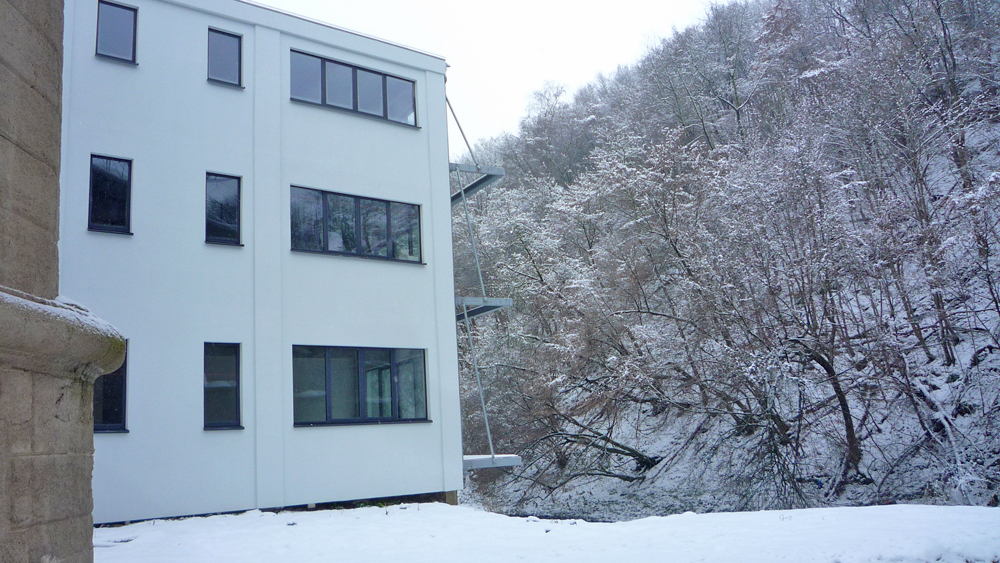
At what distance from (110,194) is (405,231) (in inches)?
198

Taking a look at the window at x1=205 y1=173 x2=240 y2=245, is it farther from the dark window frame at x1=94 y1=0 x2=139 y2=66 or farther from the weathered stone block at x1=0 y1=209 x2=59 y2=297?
the weathered stone block at x1=0 y1=209 x2=59 y2=297

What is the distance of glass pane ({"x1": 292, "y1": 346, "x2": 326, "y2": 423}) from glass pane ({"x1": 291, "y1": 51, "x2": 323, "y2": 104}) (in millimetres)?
4664

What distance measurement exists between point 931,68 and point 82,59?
19199 millimetres

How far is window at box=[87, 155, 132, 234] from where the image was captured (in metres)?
10.8

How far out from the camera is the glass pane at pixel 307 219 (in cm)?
1263

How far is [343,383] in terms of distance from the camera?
493 inches

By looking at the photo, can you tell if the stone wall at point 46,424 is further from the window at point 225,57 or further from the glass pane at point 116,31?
the window at point 225,57

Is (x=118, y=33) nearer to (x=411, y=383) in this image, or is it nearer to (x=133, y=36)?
(x=133, y=36)

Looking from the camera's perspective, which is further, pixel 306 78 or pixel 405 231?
pixel 405 231

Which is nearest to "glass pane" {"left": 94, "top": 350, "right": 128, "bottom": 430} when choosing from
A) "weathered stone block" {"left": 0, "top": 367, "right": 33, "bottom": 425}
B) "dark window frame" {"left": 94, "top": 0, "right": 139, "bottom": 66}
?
"dark window frame" {"left": 94, "top": 0, "right": 139, "bottom": 66}

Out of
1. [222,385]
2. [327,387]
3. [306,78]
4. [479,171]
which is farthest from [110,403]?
[479,171]

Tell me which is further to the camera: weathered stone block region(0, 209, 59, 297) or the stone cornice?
weathered stone block region(0, 209, 59, 297)

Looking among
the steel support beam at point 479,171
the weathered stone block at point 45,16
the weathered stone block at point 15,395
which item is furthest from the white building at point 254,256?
the weathered stone block at point 15,395

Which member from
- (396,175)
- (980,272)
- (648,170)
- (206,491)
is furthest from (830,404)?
(206,491)
